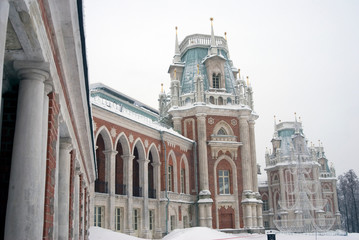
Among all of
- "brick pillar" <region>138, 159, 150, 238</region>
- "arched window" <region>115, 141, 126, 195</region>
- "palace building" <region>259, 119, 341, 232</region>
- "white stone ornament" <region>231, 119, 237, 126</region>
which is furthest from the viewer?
"palace building" <region>259, 119, 341, 232</region>

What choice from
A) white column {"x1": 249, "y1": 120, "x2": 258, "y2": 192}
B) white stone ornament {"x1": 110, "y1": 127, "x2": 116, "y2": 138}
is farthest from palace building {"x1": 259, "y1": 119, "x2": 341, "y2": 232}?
white stone ornament {"x1": 110, "y1": 127, "x2": 116, "y2": 138}

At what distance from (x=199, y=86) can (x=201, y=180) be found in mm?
8318

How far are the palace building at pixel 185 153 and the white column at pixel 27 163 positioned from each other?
20030 millimetres

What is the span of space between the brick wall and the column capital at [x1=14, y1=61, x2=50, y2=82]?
71cm

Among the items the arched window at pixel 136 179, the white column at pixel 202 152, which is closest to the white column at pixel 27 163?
the arched window at pixel 136 179

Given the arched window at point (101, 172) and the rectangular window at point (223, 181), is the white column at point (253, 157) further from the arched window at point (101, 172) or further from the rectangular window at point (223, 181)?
the arched window at point (101, 172)

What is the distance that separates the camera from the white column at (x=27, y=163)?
4316 mm

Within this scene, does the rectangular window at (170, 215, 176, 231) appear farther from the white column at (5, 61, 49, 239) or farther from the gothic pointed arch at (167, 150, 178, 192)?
the white column at (5, 61, 49, 239)

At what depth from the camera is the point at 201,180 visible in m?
36.0

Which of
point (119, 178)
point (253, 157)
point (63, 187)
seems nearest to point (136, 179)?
point (119, 178)

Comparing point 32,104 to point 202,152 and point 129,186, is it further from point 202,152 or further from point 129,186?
point 202,152

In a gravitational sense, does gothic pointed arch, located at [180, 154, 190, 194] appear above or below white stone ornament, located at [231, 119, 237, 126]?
below

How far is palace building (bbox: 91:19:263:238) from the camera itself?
2678 cm

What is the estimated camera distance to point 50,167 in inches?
218
